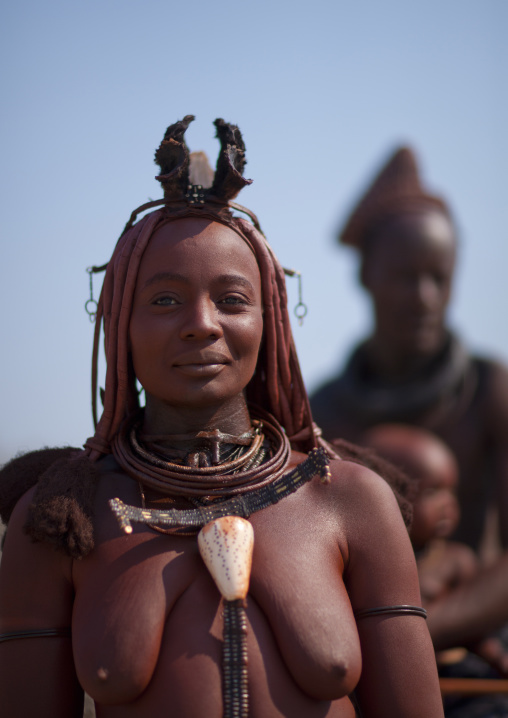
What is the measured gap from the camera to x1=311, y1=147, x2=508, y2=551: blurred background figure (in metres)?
6.82

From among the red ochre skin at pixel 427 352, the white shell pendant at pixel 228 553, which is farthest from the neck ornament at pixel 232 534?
the red ochre skin at pixel 427 352

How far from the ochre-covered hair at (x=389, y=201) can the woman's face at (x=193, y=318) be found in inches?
200

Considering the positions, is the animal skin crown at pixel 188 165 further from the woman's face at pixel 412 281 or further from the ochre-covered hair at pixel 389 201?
the ochre-covered hair at pixel 389 201

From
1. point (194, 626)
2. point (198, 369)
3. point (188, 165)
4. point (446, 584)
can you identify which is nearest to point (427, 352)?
point (446, 584)

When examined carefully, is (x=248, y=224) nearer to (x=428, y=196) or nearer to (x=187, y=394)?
(x=187, y=394)

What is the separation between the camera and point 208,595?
2.20 m

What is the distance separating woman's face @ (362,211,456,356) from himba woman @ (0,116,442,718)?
4.52m

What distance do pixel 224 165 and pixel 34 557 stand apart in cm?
121

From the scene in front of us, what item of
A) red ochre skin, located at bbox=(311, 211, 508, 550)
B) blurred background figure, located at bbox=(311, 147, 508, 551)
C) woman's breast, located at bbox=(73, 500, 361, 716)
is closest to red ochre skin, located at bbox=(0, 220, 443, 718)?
woman's breast, located at bbox=(73, 500, 361, 716)

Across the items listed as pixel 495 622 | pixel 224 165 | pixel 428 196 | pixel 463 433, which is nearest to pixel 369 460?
pixel 224 165

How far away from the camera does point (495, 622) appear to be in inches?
222

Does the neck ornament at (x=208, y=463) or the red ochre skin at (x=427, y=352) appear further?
the red ochre skin at (x=427, y=352)

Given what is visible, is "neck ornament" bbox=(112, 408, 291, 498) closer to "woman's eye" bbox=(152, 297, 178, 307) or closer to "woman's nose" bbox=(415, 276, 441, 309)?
"woman's eye" bbox=(152, 297, 178, 307)

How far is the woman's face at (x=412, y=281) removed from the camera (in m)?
7.01
